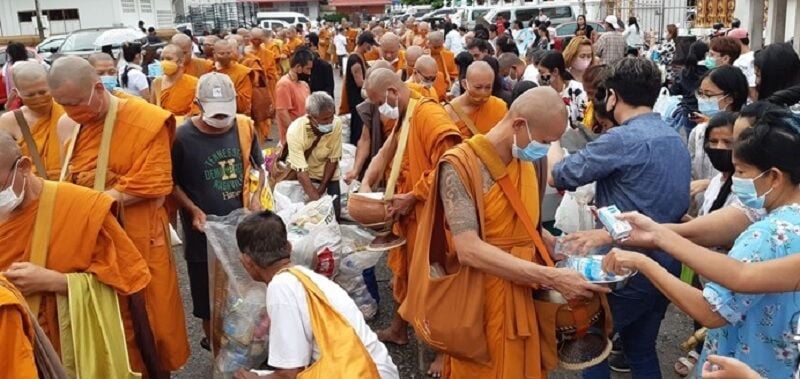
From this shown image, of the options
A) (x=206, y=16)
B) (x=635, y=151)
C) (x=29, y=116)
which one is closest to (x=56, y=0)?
(x=206, y=16)

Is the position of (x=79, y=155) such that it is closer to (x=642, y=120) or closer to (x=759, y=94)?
(x=642, y=120)

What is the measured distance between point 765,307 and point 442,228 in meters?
1.28

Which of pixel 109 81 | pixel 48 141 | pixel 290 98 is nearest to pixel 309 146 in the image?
pixel 48 141

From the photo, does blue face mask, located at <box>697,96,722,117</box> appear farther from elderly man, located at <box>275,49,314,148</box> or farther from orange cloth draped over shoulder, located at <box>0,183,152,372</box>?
elderly man, located at <box>275,49,314,148</box>

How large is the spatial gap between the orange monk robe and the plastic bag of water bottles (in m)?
6.06

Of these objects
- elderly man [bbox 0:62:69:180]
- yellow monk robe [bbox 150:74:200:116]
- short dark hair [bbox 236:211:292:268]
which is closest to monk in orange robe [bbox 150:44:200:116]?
yellow monk robe [bbox 150:74:200:116]

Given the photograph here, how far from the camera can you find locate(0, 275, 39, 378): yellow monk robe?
2299 millimetres

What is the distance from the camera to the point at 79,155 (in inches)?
143

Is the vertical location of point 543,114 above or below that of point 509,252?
above

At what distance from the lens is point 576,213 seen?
407cm

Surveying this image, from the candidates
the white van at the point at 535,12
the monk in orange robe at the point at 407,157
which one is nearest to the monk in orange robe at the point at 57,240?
the monk in orange robe at the point at 407,157

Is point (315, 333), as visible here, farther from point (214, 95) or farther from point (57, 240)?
point (214, 95)

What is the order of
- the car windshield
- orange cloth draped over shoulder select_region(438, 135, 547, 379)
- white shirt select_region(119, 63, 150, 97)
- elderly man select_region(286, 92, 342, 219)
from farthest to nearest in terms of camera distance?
the car windshield < white shirt select_region(119, 63, 150, 97) < elderly man select_region(286, 92, 342, 219) < orange cloth draped over shoulder select_region(438, 135, 547, 379)

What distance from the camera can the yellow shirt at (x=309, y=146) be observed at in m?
5.21
